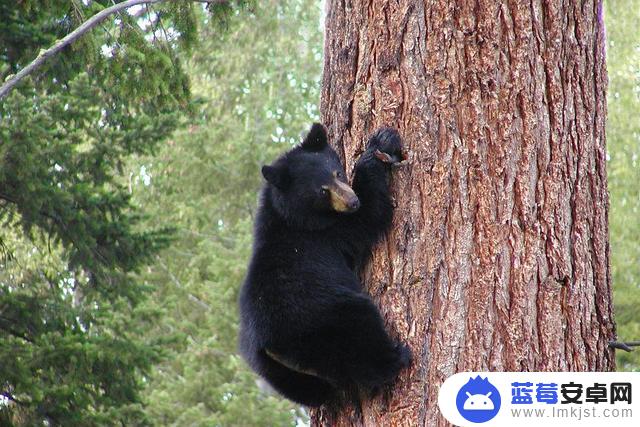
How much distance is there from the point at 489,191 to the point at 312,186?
4.01 ft

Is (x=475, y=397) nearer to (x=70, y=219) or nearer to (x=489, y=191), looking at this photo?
(x=489, y=191)

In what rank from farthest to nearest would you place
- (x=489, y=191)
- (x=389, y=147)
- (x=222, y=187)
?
(x=222, y=187) → (x=389, y=147) → (x=489, y=191)

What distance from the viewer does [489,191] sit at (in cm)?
407

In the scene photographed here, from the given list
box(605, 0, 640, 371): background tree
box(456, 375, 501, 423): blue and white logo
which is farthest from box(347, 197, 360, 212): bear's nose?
box(605, 0, 640, 371): background tree

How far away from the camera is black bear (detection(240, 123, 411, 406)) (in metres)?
4.24

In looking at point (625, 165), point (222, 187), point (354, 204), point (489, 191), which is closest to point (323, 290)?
point (354, 204)

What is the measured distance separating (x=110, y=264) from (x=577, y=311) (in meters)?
8.04

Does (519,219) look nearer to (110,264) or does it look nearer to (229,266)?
(110,264)

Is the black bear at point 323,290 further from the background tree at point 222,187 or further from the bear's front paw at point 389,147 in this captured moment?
the background tree at point 222,187

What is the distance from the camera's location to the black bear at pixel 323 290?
4.24 metres

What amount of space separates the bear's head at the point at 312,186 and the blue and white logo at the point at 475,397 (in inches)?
43.6

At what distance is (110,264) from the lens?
37.0 ft

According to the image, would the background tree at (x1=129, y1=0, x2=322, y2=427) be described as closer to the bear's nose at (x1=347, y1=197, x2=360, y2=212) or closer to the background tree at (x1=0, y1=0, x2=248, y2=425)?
the background tree at (x1=0, y1=0, x2=248, y2=425)

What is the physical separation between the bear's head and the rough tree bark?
1.50 feet
